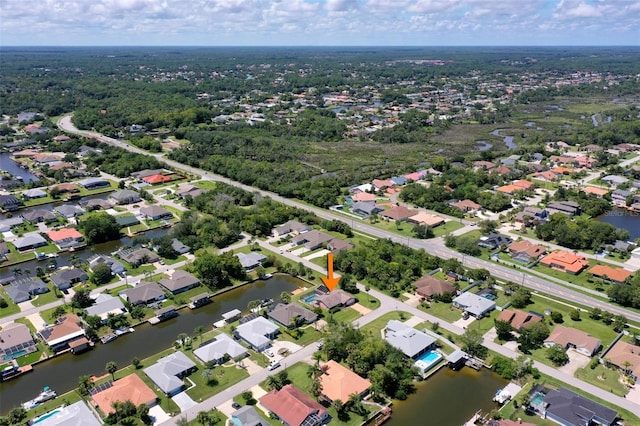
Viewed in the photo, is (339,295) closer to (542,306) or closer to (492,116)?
(542,306)

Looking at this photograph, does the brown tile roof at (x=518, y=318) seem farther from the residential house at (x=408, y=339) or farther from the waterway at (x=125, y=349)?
the waterway at (x=125, y=349)

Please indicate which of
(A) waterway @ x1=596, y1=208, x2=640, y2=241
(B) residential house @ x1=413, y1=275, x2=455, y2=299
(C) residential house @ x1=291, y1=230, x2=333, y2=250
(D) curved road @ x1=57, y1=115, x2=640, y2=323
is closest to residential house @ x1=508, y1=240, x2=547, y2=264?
(D) curved road @ x1=57, y1=115, x2=640, y2=323

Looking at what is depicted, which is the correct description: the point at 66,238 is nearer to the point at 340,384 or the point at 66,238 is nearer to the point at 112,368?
the point at 112,368

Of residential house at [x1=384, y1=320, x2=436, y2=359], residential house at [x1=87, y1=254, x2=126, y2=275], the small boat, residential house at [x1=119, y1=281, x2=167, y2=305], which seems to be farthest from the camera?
residential house at [x1=87, y1=254, x2=126, y2=275]

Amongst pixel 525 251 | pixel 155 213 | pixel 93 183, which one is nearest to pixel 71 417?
pixel 155 213

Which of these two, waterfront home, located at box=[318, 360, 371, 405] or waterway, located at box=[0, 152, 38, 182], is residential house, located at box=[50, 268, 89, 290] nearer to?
waterfront home, located at box=[318, 360, 371, 405]
